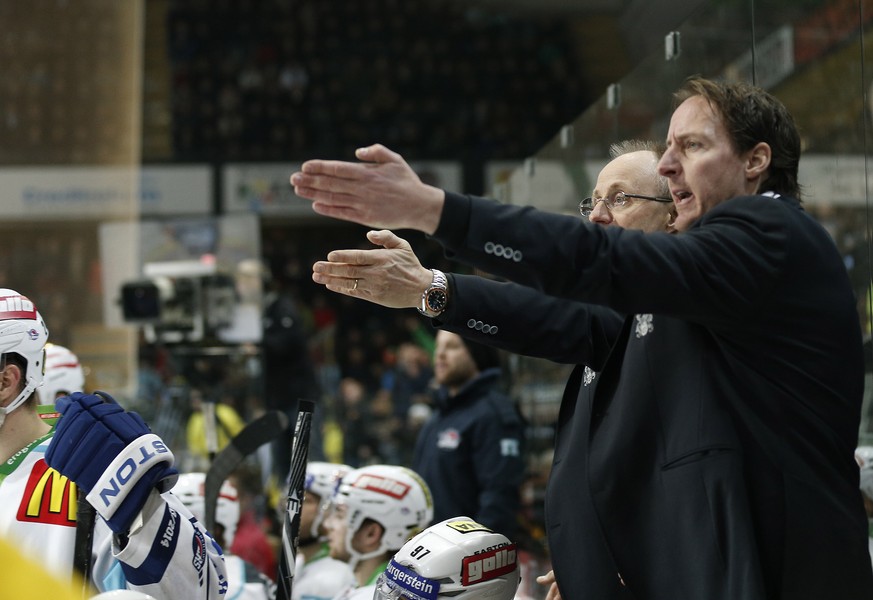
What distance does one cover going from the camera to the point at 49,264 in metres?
13.4

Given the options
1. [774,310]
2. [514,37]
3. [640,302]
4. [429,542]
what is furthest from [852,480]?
[514,37]

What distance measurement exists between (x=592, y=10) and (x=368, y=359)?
5170mm

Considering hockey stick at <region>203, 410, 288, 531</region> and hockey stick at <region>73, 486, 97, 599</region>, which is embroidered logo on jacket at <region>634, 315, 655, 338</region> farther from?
hockey stick at <region>203, 410, 288, 531</region>

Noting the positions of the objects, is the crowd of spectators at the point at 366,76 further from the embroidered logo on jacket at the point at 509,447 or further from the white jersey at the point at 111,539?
the white jersey at the point at 111,539

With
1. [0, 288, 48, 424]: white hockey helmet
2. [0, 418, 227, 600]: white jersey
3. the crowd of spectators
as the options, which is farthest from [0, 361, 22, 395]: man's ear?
the crowd of spectators

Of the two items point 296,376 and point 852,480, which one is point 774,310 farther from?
point 296,376

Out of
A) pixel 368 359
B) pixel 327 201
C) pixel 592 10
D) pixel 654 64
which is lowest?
pixel 368 359

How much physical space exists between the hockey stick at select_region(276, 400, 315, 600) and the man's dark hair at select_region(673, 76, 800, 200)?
120 cm

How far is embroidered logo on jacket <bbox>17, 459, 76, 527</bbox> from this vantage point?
2729 millimetres

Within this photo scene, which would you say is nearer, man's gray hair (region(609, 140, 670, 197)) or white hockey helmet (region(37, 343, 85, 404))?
man's gray hair (region(609, 140, 670, 197))

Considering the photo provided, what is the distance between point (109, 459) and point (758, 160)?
140cm

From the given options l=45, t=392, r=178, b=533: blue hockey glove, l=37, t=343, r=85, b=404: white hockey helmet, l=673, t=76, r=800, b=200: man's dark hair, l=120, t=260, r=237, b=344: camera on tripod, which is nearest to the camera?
l=673, t=76, r=800, b=200: man's dark hair

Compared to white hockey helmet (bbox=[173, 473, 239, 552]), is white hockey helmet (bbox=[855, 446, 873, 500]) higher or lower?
higher

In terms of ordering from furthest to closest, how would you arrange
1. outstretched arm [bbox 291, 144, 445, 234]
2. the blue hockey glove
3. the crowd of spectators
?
the crowd of spectators
the blue hockey glove
outstretched arm [bbox 291, 144, 445, 234]
